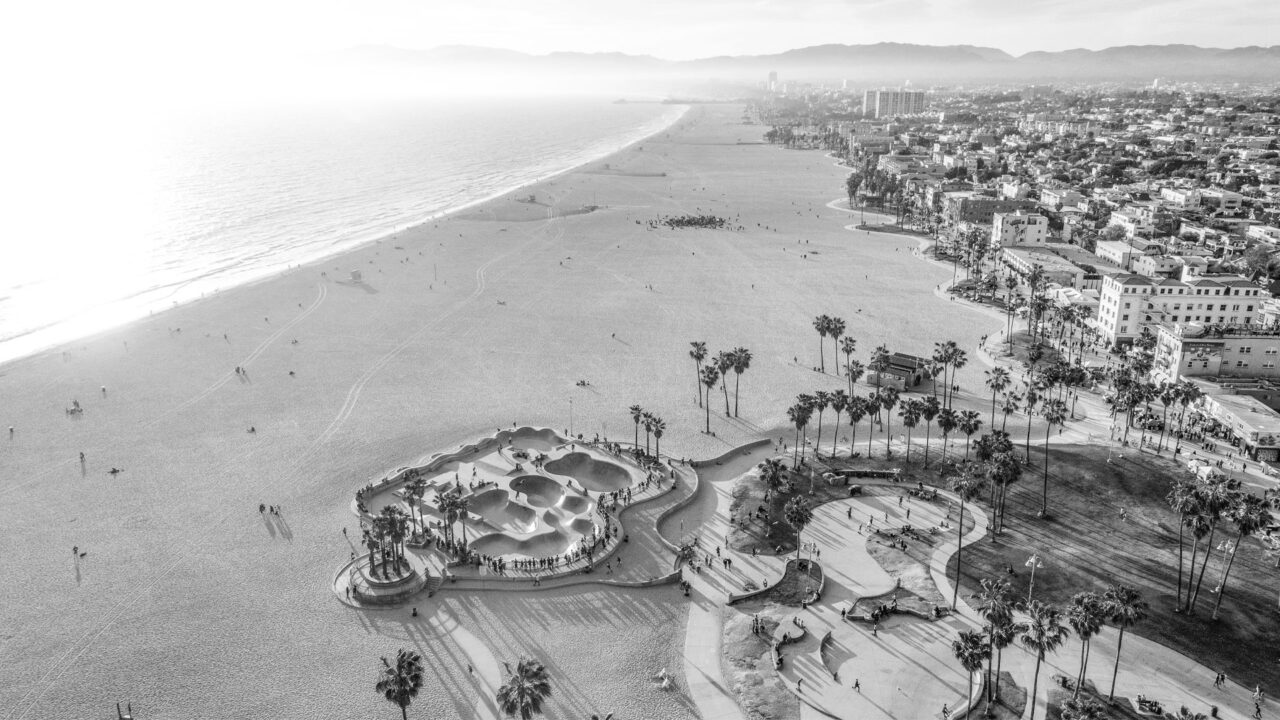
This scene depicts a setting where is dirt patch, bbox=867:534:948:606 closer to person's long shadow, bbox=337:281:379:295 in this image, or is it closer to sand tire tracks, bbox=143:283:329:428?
sand tire tracks, bbox=143:283:329:428

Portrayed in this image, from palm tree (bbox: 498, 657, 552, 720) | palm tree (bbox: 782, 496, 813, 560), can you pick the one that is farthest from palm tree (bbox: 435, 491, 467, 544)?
palm tree (bbox: 782, 496, 813, 560)

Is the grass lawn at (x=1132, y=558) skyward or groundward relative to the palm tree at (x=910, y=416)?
groundward

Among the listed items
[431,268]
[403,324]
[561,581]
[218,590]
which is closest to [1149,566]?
[561,581]

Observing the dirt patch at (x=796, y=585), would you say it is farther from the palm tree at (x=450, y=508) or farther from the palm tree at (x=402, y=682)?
the palm tree at (x=402, y=682)

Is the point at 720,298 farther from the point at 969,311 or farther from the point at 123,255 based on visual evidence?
the point at 123,255

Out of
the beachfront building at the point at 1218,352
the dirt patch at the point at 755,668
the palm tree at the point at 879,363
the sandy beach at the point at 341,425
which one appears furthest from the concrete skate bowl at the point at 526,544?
the beachfront building at the point at 1218,352
